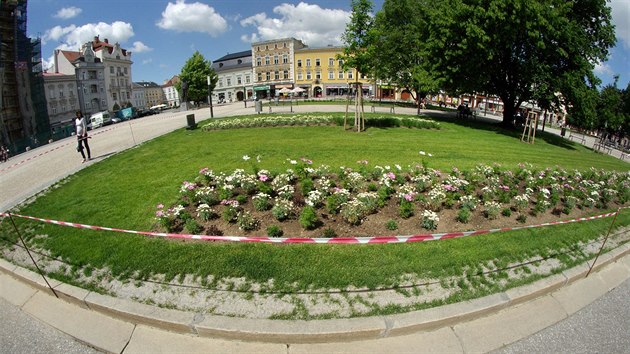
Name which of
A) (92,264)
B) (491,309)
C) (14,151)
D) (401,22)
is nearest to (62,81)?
(14,151)

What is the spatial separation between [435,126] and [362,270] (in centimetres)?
1867

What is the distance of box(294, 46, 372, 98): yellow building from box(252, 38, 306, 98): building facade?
176 centimetres

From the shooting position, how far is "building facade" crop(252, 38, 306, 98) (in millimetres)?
73938

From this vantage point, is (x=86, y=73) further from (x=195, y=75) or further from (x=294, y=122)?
(x=294, y=122)

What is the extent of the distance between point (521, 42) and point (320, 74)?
170 feet

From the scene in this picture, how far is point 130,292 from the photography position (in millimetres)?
5121

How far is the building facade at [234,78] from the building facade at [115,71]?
2193 centimetres

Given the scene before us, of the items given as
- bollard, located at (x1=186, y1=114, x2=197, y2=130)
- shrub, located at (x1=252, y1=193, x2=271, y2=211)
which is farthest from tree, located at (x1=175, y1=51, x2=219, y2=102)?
shrub, located at (x1=252, y1=193, x2=271, y2=211)

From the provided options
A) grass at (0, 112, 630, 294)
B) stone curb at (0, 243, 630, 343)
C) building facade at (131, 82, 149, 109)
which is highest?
building facade at (131, 82, 149, 109)

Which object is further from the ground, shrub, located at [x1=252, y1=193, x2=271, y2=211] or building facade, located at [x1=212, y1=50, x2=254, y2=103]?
building facade, located at [x1=212, y1=50, x2=254, y2=103]

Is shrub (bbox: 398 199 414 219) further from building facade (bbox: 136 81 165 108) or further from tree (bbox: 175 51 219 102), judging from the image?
building facade (bbox: 136 81 165 108)

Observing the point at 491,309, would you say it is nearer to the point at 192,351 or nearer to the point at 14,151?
the point at 192,351

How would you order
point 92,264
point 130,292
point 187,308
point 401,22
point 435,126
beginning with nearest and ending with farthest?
point 187,308 < point 130,292 < point 92,264 < point 435,126 < point 401,22

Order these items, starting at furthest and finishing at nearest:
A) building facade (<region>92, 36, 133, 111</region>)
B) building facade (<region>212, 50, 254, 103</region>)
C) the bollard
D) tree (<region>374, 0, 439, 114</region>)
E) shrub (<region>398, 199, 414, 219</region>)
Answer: building facade (<region>212, 50, 254, 103</region>)
building facade (<region>92, 36, 133, 111</region>)
tree (<region>374, 0, 439, 114</region>)
the bollard
shrub (<region>398, 199, 414, 219</region>)
